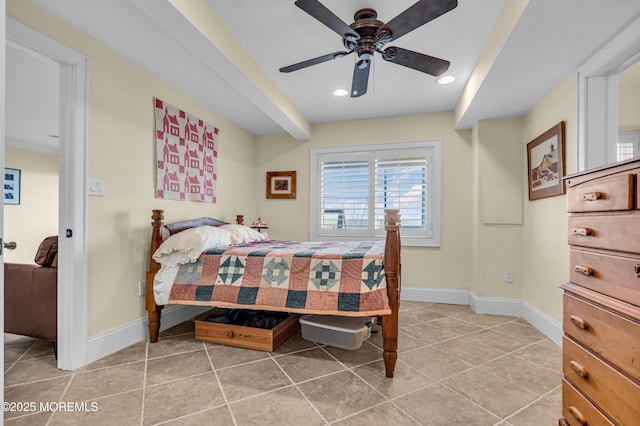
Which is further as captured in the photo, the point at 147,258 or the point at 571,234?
the point at 147,258

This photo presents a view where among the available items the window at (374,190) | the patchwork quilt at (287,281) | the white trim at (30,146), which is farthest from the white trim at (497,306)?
the white trim at (30,146)

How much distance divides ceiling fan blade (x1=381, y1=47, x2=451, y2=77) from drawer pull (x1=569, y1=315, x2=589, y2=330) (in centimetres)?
159

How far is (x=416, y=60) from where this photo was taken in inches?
83.1

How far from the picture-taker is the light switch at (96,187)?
222 centimetres

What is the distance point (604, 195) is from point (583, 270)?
12.6 inches

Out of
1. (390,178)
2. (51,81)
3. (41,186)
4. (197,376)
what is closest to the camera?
(197,376)

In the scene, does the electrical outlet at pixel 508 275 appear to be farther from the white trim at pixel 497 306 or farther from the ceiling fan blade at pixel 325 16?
the ceiling fan blade at pixel 325 16

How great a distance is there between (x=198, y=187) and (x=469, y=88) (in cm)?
294

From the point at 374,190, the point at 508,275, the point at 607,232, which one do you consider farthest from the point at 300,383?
the point at 374,190

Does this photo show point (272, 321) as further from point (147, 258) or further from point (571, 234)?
point (571, 234)

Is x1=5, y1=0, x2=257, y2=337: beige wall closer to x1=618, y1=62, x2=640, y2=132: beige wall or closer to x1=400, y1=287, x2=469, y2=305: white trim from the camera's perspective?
x1=400, y1=287, x2=469, y2=305: white trim

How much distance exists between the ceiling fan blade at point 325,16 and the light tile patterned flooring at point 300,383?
214 cm

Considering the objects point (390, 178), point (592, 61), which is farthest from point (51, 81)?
point (592, 61)

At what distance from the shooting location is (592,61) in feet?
7.02
